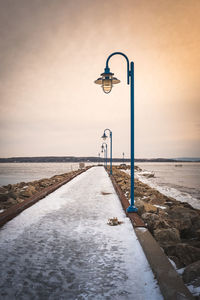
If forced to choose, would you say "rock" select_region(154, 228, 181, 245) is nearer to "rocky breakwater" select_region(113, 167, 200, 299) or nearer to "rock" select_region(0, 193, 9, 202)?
"rocky breakwater" select_region(113, 167, 200, 299)

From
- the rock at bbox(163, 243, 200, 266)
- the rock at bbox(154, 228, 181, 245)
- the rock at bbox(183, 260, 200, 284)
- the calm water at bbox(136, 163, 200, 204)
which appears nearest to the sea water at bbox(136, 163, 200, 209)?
the calm water at bbox(136, 163, 200, 204)

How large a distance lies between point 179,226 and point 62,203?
3868 millimetres

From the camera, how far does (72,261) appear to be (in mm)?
2832

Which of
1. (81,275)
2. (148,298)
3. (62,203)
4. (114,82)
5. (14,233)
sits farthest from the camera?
(62,203)

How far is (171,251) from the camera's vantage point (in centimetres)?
328

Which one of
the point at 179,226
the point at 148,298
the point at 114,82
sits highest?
the point at 114,82

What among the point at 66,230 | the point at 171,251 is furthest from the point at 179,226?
the point at 66,230

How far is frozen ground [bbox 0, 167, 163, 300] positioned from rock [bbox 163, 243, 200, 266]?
1.90ft

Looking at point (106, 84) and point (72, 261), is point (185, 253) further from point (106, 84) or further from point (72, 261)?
point (106, 84)

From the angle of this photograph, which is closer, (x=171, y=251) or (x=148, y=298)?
(x=148, y=298)

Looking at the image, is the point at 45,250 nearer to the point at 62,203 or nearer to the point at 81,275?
the point at 81,275

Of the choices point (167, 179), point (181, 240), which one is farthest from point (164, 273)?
point (167, 179)

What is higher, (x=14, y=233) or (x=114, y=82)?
(x=114, y=82)

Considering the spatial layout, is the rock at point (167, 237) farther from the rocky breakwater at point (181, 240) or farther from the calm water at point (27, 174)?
the calm water at point (27, 174)
